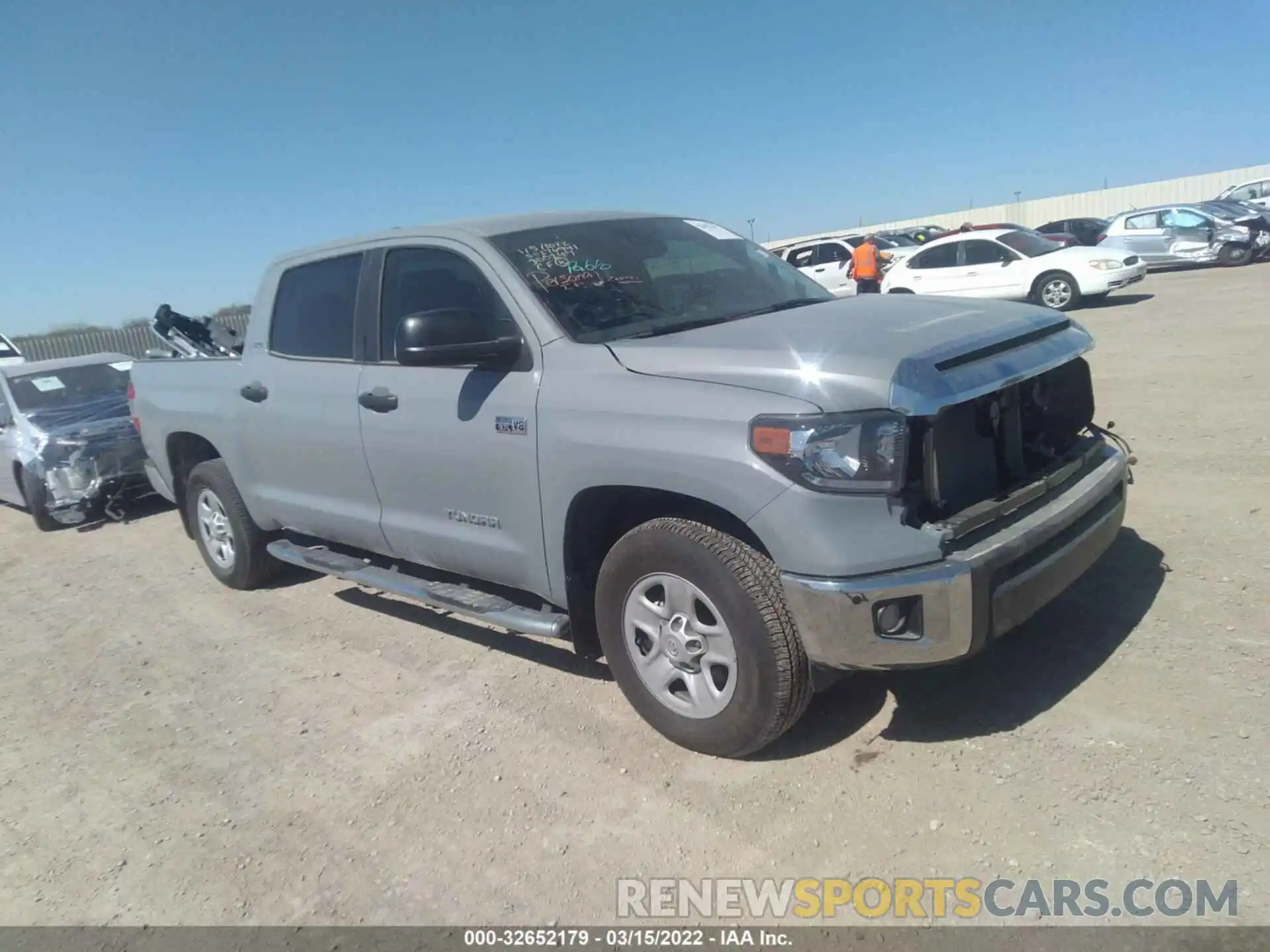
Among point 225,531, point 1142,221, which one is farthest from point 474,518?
point 1142,221

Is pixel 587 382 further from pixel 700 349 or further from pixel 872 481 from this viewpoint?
pixel 872 481

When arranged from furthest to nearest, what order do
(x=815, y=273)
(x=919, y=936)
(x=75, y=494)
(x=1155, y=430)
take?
1. (x=815, y=273)
2. (x=75, y=494)
3. (x=1155, y=430)
4. (x=919, y=936)

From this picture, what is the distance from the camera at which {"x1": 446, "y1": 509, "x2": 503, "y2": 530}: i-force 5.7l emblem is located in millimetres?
3879

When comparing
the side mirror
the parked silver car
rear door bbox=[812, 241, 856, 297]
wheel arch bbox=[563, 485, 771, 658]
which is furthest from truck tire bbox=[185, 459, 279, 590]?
the parked silver car

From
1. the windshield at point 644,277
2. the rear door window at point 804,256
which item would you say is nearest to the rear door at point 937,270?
the rear door window at point 804,256

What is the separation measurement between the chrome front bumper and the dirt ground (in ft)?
1.72

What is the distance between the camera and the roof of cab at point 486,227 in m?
4.14

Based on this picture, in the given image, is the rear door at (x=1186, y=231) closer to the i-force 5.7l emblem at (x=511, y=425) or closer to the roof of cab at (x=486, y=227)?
the roof of cab at (x=486, y=227)

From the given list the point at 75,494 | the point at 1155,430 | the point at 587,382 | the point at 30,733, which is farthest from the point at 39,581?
the point at 1155,430

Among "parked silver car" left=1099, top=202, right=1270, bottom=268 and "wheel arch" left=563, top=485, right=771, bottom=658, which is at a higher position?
"parked silver car" left=1099, top=202, right=1270, bottom=268

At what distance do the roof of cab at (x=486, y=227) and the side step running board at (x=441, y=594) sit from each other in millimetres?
1590

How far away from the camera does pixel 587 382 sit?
3.45 m

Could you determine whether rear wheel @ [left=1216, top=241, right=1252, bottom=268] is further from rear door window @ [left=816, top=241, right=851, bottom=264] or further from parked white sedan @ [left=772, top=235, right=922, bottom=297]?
rear door window @ [left=816, top=241, right=851, bottom=264]

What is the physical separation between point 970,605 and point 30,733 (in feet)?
14.0
